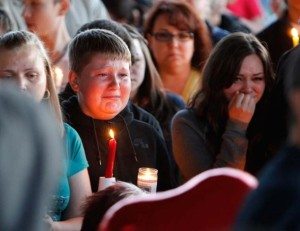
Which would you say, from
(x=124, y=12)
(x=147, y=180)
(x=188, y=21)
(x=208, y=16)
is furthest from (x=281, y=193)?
(x=208, y=16)

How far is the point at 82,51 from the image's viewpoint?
11.8 feet

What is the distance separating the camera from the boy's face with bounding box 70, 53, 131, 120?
11.6 ft

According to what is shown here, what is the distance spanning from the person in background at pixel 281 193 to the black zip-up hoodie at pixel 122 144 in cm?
195

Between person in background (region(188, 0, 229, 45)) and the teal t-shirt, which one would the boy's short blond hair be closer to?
the teal t-shirt

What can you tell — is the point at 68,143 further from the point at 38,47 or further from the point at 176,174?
the point at 176,174

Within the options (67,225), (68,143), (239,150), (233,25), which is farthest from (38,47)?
(233,25)

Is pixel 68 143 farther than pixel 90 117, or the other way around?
pixel 90 117

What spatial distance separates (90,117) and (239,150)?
0.62 m

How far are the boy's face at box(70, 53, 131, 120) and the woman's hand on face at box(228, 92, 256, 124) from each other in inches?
18.4

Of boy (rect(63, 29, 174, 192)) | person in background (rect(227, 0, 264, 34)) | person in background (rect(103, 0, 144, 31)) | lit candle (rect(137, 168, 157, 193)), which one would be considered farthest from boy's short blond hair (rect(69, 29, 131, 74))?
person in background (rect(227, 0, 264, 34))

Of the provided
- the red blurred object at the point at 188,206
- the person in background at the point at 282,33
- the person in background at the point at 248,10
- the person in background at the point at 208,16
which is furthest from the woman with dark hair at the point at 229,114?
the person in background at the point at 248,10

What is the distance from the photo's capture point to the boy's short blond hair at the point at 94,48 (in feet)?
11.7

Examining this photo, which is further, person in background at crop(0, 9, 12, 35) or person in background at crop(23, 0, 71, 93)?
person in background at crop(23, 0, 71, 93)

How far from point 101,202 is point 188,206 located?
55cm
